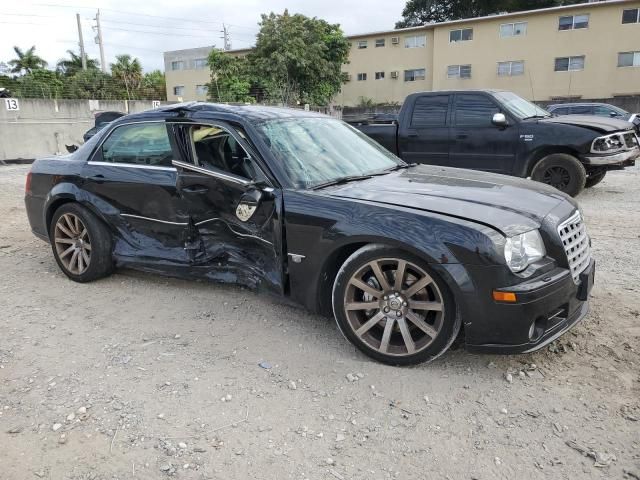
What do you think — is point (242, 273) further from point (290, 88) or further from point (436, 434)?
point (290, 88)

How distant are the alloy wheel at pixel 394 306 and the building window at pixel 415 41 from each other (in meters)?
36.2

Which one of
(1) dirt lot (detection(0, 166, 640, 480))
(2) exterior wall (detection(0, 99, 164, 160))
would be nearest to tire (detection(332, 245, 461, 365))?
(1) dirt lot (detection(0, 166, 640, 480))

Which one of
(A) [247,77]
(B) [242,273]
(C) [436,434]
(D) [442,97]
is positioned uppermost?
(A) [247,77]

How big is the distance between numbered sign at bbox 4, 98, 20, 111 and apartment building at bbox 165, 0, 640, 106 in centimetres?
1772

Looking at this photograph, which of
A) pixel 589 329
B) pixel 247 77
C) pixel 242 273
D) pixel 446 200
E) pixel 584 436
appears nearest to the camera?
pixel 584 436

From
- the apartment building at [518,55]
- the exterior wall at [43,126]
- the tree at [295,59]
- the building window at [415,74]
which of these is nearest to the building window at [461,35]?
the apartment building at [518,55]

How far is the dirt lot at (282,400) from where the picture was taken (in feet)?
7.93

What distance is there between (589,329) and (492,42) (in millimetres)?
33376

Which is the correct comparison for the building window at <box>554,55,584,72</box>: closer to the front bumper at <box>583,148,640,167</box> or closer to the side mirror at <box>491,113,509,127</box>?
the front bumper at <box>583,148,640,167</box>

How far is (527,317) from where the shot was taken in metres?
2.84

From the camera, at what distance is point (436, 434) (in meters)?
2.61

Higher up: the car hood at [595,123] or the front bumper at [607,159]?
the car hood at [595,123]

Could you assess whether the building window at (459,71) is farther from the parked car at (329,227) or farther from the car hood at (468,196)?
the car hood at (468,196)

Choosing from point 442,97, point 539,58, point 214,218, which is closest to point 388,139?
point 442,97
